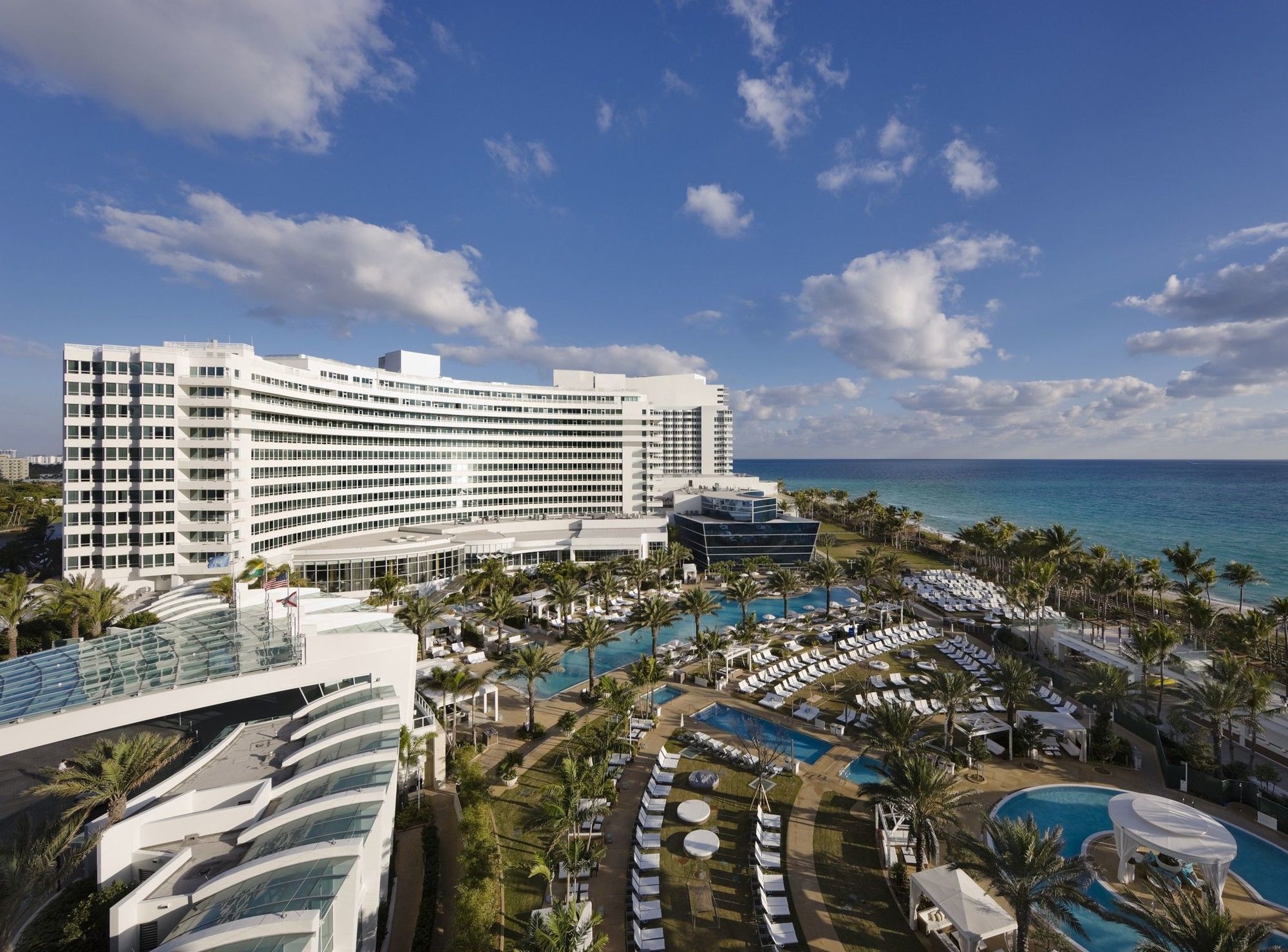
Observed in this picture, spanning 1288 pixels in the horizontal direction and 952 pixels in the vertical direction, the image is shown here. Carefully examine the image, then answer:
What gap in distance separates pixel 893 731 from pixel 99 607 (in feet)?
158

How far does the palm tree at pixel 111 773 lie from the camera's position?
61.2 ft

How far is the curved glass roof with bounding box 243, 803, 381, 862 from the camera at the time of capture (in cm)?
1574

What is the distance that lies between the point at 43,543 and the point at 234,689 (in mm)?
62409

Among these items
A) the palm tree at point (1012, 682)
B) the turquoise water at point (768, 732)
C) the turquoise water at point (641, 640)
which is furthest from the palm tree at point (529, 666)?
the palm tree at point (1012, 682)

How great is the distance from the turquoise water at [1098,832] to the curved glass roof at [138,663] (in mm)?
31379

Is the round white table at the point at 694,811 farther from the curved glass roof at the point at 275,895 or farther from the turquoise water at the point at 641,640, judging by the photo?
the turquoise water at the point at 641,640

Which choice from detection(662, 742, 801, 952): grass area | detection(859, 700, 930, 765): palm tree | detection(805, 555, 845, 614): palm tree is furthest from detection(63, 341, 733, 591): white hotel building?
detection(859, 700, 930, 765): palm tree

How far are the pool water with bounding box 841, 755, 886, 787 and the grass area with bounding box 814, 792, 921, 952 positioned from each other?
1.81 metres

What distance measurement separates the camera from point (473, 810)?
70.1 feet

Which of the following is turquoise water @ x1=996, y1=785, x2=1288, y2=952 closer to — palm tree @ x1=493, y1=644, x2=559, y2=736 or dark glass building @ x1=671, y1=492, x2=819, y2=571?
palm tree @ x1=493, y1=644, x2=559, y2=736

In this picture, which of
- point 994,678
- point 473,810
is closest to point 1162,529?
point 994,678

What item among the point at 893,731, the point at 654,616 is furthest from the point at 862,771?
the point at 654,616

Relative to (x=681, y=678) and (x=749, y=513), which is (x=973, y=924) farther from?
(x=749, y=513)

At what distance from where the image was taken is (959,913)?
16.3 metres
